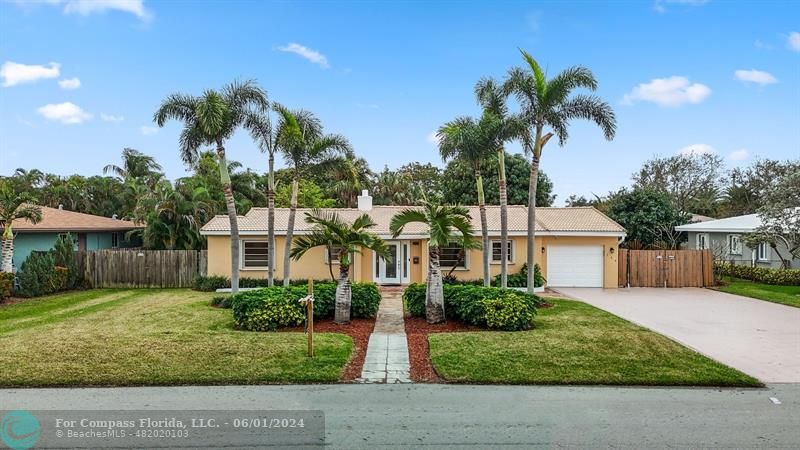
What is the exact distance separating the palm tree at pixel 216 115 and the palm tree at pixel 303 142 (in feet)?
2.88

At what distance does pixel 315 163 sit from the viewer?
50.6 ft

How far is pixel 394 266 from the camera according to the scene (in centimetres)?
1931

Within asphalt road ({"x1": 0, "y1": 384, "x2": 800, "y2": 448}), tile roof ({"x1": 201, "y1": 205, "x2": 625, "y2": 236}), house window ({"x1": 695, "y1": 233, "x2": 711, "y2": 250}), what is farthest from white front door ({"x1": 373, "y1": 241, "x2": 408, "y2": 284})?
house window ({"x1": 695, "y1": 233, "x2": 711, "y2": 250})

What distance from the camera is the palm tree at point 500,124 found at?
45.2 ft

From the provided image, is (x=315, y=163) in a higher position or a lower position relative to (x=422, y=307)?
higher

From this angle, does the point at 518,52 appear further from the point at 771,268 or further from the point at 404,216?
the point at 771,268

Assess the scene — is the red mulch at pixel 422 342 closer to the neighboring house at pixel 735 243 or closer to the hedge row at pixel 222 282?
the hedge row at pixel 222 282

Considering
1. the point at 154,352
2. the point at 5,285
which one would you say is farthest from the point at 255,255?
the point at 154,352

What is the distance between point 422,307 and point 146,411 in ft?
23.4

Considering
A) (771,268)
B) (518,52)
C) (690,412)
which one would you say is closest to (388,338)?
(690,412)

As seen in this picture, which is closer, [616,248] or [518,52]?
[518,52]

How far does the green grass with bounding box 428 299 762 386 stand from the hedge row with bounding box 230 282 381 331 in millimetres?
2962

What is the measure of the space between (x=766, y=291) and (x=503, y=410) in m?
17.0

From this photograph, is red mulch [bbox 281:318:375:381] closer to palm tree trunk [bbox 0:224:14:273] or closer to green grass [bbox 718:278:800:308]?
palm tree trunk [bbox 0:224:14:273]
